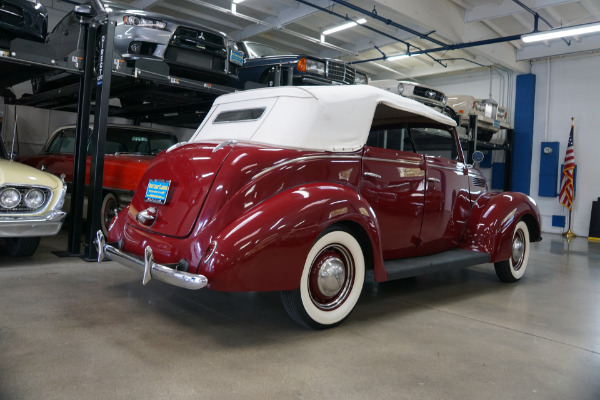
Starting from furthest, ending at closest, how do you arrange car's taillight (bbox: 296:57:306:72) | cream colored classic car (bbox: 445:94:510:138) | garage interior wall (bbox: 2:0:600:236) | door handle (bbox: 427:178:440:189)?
garage interior wall (bbox: 2:0:600:236) < cream colored classic car (bbox: 445:94:510:138) < car's taillight (bbox: 296:57:306:72) < door handle (bbox: 427:178:440:189)

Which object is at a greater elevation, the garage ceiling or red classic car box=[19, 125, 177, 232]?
the garage ceiling

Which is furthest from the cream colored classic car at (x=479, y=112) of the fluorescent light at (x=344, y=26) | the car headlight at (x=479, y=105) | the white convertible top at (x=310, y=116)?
the white convertible top at (x=310, y=116)

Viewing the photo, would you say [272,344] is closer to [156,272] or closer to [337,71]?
[156,272]

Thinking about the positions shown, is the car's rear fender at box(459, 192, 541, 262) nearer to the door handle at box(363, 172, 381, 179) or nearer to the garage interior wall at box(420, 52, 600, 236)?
the door handle at box(363, 172, 381, 179)

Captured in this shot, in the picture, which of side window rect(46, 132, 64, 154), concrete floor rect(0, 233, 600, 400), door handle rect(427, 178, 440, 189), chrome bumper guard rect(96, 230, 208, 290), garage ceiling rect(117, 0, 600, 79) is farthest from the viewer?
garage ceiling rect(117, 0, 600, 79)

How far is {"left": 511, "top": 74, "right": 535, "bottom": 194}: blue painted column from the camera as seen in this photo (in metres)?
12.8

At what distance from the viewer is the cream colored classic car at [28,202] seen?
12.8 ft

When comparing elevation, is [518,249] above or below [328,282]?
above

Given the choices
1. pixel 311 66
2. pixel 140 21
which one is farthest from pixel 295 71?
pixel 140 21

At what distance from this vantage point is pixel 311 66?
23.0ft

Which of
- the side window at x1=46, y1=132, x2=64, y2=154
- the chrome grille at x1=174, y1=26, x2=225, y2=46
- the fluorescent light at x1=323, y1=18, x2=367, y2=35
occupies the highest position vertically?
the fluorescent light at x1=323, y1=18, x2=367, y2=35

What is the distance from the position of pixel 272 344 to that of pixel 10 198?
9.25 feet

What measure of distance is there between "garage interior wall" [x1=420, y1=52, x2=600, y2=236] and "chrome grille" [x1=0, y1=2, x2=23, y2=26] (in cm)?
1255

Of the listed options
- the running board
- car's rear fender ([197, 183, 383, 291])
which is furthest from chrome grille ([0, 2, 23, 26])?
the running board
